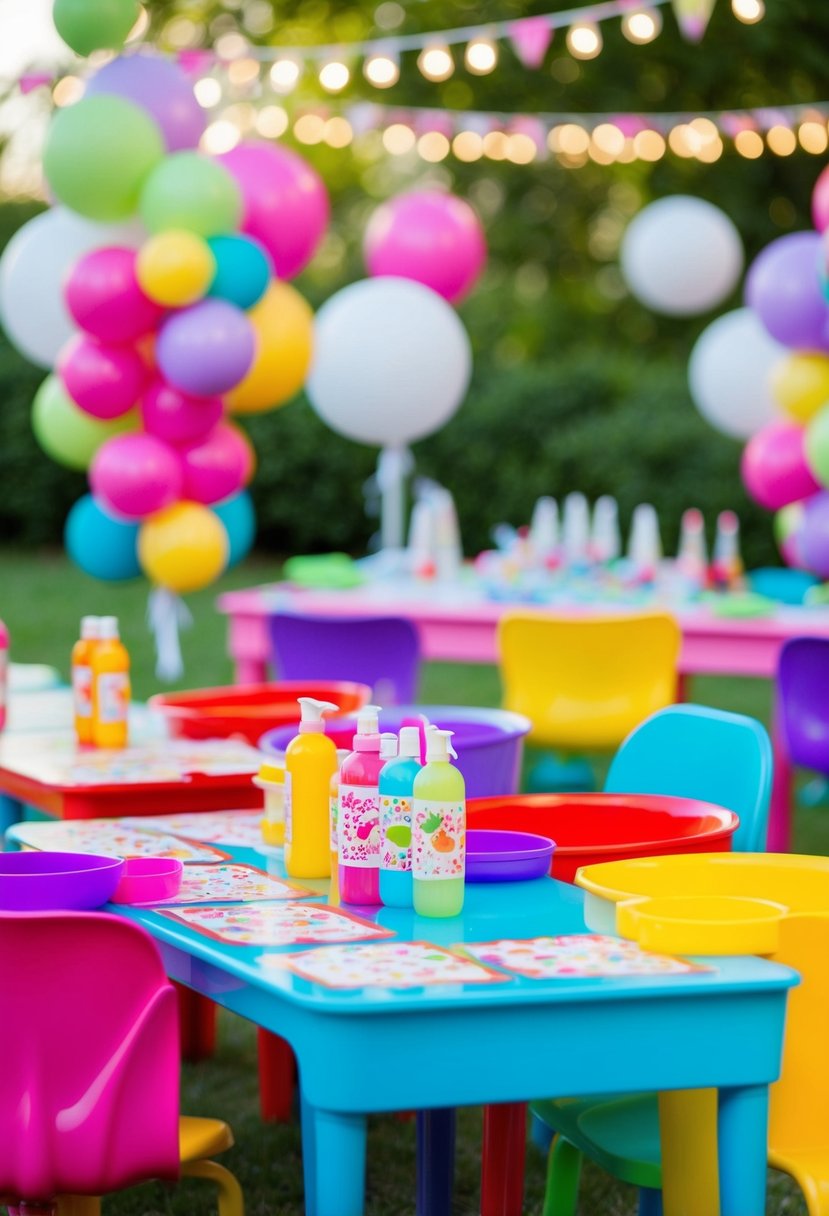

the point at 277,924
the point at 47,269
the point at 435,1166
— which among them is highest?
the point at 47,269

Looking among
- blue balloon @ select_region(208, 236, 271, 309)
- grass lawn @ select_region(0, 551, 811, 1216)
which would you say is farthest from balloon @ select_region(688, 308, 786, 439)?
blue balloon @ select_region(208, 236, 271, 309)

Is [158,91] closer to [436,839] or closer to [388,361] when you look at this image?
[388,361]

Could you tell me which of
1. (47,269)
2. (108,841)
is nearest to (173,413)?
(47,269)

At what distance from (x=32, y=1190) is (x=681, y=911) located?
757mm

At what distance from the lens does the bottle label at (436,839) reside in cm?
214

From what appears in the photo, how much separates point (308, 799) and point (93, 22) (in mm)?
3022

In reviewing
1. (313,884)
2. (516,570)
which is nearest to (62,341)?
(516,570)

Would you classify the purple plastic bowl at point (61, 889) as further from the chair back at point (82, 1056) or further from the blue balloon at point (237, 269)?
the blue balloon at point (237, 269)

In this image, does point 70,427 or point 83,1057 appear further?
point 70,427

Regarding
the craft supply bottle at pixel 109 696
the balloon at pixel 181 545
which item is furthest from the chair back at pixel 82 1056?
the balloon at pixel 181 545

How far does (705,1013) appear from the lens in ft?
6.03

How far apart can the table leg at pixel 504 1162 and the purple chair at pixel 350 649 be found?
2.52 metres

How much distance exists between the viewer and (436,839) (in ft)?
7.04

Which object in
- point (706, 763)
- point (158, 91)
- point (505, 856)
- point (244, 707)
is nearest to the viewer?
point (505, 856)
